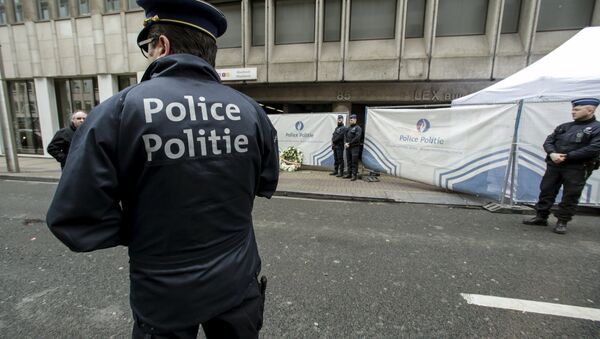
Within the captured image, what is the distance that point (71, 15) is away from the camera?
1265 centimetres

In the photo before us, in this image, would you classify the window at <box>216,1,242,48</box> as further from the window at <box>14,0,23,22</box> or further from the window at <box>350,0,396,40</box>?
the window at <box>14,0,23,22</box>

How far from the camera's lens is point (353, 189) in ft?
24.5

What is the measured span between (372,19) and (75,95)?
13.6m

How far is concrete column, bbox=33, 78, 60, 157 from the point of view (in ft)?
43.3

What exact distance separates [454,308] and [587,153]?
357 cm

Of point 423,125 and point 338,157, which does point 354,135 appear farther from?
point 423,125

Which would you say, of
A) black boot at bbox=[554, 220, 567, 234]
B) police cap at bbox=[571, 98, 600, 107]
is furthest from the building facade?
black boot at bbox=[554, 220, 567, 234]

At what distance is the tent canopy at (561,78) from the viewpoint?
17.9ft

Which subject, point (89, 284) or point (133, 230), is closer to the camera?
point (133, 230)

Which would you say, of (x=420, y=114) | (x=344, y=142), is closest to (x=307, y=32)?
(x=344, y=142)

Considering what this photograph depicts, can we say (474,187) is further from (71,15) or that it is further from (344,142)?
(71,15)

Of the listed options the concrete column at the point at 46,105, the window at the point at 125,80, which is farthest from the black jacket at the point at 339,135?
the concrete column at the point at 46,105

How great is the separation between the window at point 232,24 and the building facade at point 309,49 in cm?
4

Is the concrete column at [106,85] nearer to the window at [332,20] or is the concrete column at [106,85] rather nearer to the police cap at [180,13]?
the window at [332,20]
